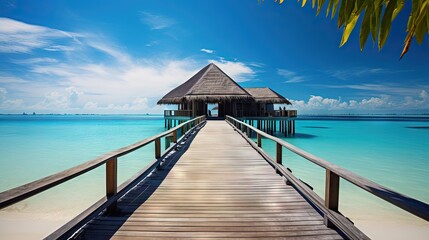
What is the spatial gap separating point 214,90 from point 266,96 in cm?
935

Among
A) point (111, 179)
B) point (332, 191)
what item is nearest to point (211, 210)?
point (111, 179)

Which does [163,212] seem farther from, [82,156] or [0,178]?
[82,156]

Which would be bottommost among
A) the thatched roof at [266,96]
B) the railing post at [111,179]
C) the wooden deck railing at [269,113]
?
the railing post at [111,179]

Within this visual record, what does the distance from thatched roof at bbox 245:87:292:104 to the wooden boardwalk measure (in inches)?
978

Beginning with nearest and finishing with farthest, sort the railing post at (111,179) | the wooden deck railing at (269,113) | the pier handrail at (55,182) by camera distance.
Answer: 1. the pier handrail at (55,182)
2. the railing post at (111,179)
3. the wooden deck railing at (269,113)

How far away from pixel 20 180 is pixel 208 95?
15.8 meters

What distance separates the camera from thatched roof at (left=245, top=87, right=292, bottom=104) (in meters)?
29.0

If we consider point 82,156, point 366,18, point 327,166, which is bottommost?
point 82,156

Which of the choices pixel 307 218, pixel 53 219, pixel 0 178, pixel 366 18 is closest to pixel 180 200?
pixel 307 218

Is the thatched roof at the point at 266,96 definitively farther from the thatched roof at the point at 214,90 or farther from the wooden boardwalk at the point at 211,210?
the wooden boardwalk at the point at 211,210

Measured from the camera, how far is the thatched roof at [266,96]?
95.0 ft

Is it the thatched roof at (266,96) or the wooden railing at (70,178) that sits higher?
the thatched roof at (266,96)

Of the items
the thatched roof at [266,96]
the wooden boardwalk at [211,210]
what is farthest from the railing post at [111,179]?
the thatched roof at [266,96]

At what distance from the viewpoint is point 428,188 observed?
33.1 feet
